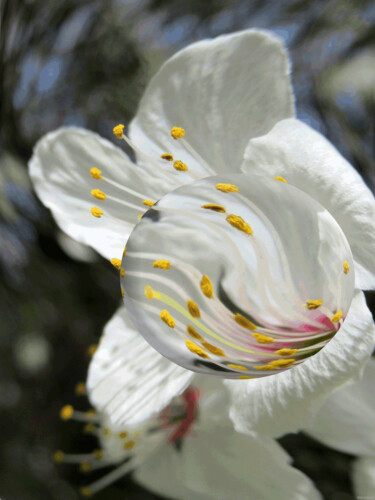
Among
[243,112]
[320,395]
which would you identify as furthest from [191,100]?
[320,395]

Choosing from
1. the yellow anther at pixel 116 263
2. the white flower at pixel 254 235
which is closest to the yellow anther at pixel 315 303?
the white flower at pixel 254 235

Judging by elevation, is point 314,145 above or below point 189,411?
above

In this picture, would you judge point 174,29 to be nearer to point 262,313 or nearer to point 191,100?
point 191,100

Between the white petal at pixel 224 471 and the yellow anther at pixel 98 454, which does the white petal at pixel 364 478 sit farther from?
the yellow anther at pixel 98 454

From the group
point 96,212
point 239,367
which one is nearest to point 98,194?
point 96,212

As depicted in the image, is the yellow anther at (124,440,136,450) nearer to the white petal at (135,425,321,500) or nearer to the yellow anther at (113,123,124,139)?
the white petal at (135,425,321,500)

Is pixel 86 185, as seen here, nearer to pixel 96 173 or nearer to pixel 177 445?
pixel 96 173

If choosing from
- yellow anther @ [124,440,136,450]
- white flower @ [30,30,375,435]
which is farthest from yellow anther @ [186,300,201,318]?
yellow anther @ [124,440,136,450]
